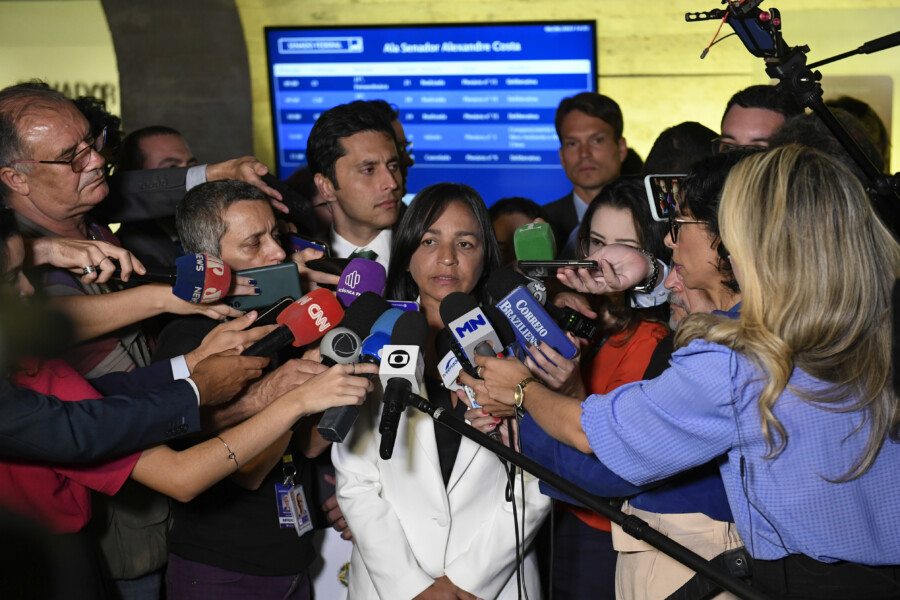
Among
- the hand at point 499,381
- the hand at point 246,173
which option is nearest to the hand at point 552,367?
the hand at point 499,381

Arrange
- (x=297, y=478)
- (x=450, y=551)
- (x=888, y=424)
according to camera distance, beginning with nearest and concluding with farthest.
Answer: (x=888, y=424), (x=450, y=551), (x=297, y=478)

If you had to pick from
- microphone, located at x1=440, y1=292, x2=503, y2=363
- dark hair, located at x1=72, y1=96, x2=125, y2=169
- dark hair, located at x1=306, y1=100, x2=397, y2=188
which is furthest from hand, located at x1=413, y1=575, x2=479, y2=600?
dark hair, located at x1=72, y1=96, x2=125, y2=169

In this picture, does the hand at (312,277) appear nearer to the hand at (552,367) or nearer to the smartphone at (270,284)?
the smartphone at (270,284)

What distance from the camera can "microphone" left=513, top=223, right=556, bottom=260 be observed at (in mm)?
2746

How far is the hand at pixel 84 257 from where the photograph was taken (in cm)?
245

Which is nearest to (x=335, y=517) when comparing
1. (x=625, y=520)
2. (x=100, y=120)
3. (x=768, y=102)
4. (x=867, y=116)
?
(x=625, y=520)

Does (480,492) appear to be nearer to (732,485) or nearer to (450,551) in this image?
(450,551)

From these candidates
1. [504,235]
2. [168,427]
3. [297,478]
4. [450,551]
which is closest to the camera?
[168,427]

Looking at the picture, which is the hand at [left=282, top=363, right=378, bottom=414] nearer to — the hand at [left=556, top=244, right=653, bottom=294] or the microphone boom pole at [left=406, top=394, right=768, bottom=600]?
the microphone boom pole at [left=406, top=394, right=768, bottom=600]

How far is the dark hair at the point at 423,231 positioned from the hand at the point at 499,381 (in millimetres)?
676

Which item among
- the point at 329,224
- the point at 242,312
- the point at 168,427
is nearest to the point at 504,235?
the point at 329,224

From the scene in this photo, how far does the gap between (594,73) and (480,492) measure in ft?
14.6

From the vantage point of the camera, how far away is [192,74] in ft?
21.6

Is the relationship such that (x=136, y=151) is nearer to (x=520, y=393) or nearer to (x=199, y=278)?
(x=199, y=278)
